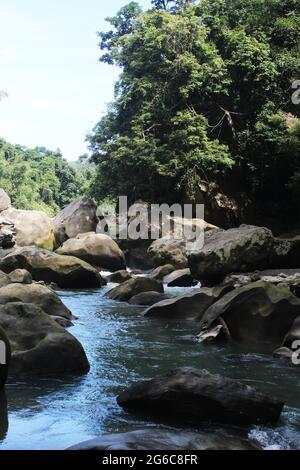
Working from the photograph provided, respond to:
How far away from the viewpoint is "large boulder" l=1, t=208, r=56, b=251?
22.0 meters

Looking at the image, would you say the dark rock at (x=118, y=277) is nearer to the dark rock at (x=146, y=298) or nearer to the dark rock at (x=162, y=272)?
the dark rock at (x=162, y=272)

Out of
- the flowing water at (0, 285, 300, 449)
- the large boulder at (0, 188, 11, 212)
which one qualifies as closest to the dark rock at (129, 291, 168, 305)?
the flowing water at (0, 285, 300, 449)

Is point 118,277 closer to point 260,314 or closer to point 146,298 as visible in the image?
point 146,298

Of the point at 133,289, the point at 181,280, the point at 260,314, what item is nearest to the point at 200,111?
the point at 181,280

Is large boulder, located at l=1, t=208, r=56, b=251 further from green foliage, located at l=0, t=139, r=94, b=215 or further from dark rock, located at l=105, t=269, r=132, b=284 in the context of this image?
green foliage, located at l=0, t=139, r=94, b=215

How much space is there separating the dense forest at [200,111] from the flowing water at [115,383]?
13.4 m

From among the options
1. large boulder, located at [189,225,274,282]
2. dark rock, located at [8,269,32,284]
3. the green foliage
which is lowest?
dark rock, located at [8,269,32,284]

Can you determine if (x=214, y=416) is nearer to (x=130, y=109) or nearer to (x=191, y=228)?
(x=191, y=228)

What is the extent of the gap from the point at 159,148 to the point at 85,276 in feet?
27.5

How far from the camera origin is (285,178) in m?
24.8

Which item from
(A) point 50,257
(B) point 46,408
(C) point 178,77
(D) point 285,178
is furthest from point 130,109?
(B) point 46,408

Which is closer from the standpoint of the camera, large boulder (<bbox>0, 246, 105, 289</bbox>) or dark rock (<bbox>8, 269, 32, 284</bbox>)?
dark rock (<bbox>8, 269, 32, 284</bbox>)

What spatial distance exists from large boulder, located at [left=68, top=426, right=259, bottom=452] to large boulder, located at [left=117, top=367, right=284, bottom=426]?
18.9 inches
